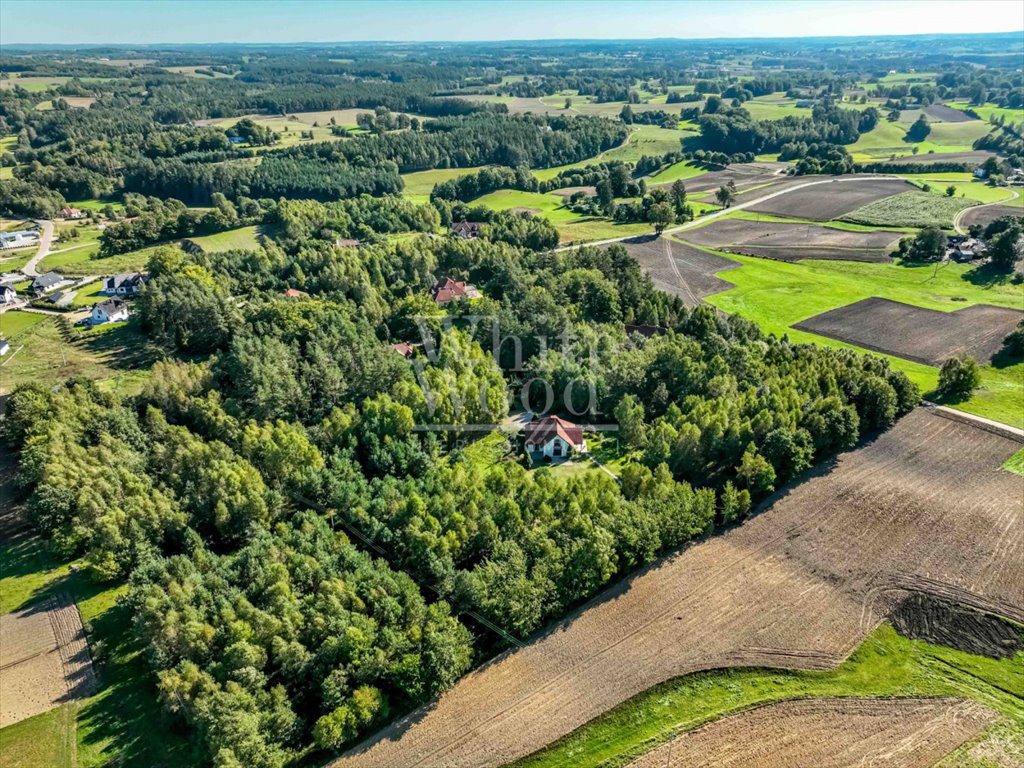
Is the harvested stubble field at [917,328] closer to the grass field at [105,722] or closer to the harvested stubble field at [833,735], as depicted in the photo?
the harvested stubble field at [833,735]

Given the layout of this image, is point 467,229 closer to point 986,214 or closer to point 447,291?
point 447,291

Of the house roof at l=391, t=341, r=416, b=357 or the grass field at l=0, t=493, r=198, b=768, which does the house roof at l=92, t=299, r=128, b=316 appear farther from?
the grass field at l=0, t=493, r=198, b=768

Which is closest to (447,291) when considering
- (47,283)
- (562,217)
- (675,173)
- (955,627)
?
(562,217)

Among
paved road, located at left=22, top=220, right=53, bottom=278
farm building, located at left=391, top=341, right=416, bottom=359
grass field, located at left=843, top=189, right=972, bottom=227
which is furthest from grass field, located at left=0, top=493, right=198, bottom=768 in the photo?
grass field, located at left=843, top=189, right=972, bottom=227

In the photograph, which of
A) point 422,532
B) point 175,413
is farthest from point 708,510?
point 175,413

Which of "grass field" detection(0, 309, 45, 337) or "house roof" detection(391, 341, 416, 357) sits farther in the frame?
"grass field" detection(0, 309, 45, 337)
